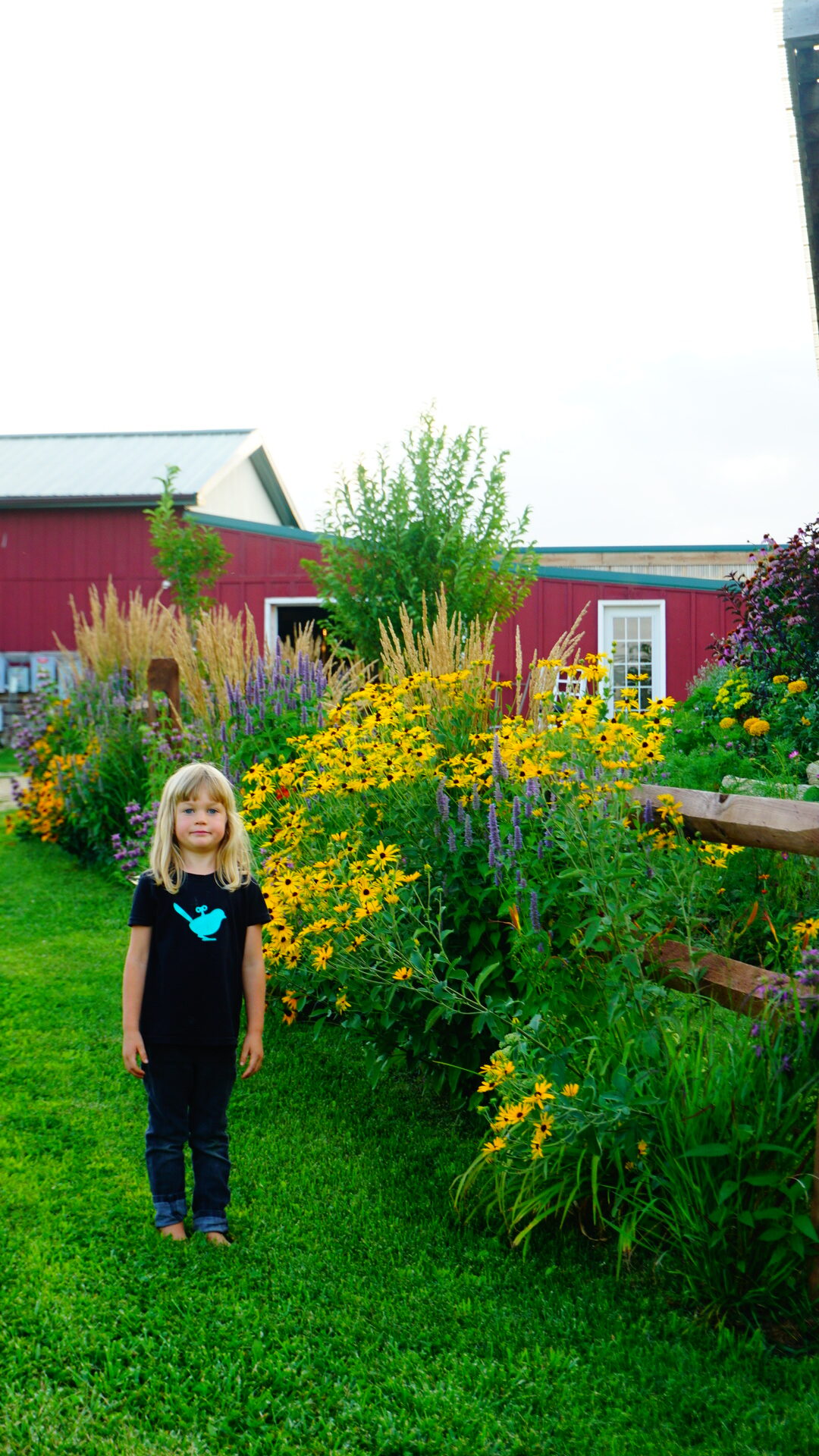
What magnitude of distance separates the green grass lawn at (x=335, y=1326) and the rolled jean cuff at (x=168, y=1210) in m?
0.05

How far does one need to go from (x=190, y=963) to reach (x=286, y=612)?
1436 cm

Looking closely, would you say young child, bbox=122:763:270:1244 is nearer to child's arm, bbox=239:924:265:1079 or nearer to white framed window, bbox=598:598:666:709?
child's arm, bbox=239:924:265:1079

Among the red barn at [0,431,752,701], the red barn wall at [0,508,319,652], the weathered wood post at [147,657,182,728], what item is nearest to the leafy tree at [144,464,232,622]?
the red barn at [0,431,752,701]

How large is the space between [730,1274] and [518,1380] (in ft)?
1.87

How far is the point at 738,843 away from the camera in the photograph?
2.78 meters

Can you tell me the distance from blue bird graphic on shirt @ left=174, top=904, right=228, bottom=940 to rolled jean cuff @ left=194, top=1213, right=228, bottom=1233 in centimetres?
76

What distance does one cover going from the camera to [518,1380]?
2.21 metres

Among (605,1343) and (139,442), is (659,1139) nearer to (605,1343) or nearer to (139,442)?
(605,1343)

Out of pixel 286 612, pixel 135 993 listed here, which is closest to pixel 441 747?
pixel 135 993

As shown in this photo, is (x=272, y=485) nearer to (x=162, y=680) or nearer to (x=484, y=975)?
(x=162, y=680)

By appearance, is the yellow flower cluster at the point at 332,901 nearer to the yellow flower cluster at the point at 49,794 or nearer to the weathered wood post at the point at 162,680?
the weathered wood post at the point at 162,680

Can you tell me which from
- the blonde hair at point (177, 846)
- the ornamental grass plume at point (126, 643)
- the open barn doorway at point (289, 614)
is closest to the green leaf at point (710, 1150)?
the blonde hair at point (177, 846)

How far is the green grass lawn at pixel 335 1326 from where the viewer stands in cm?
209

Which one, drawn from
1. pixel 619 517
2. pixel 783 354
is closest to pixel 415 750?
pixel 783 354
